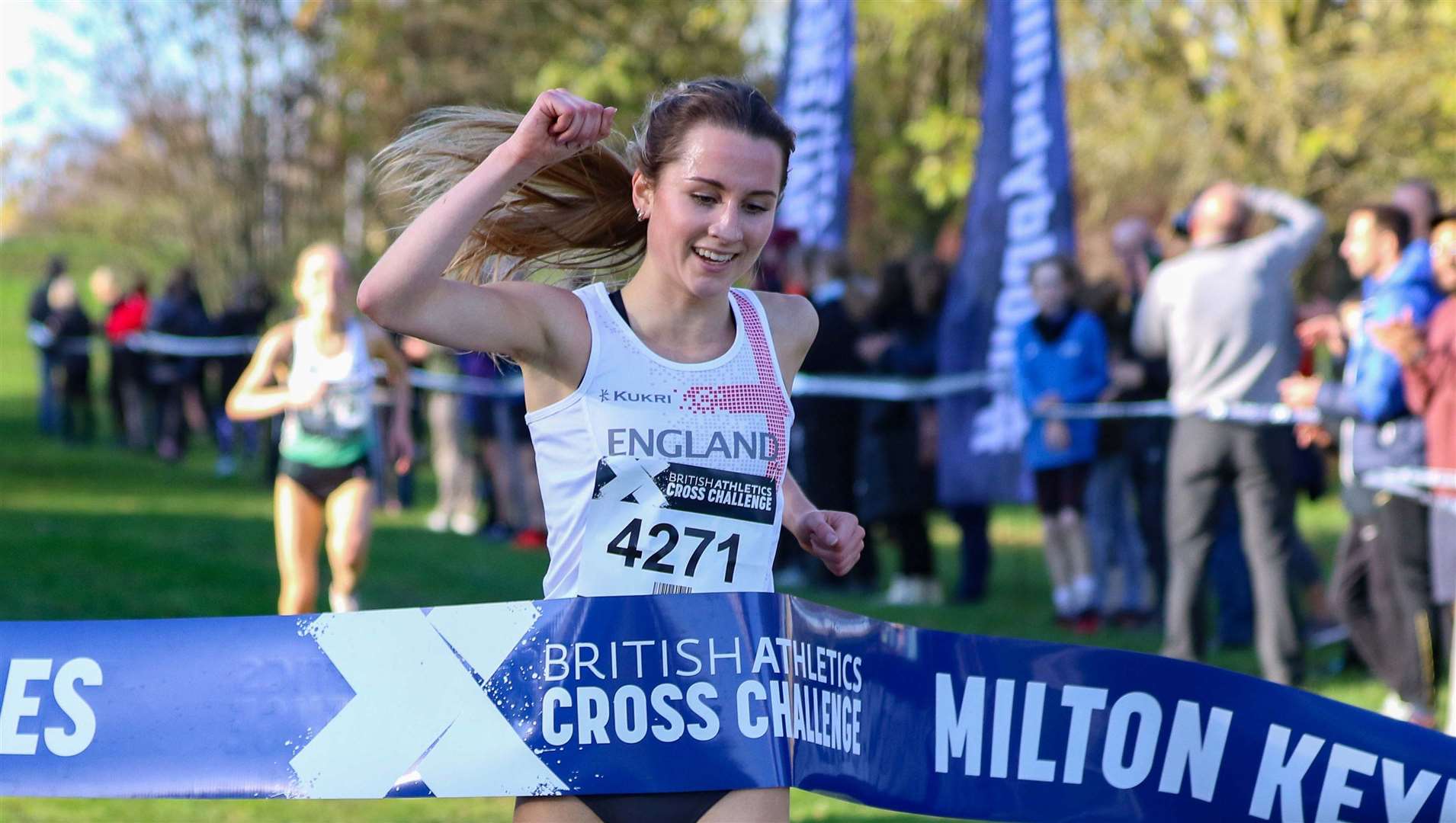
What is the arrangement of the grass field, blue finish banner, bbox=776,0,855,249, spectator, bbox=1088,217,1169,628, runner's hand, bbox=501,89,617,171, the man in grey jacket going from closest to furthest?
runner's hand, bbox=501,89,617,171, the grass field, the man in grey jacket, spectator, bbox=1088,217,1169,628, blue finish banner, bbox=776,0,855,249

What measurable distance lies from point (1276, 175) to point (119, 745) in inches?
671

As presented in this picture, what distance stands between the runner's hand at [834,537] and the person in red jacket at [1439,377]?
14.4 ft

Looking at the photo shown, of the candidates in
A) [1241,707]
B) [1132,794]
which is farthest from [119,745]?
[1241,707]

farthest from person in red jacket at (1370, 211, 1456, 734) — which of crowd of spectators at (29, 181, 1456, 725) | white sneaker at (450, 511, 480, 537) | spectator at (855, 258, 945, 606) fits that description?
white sneaker at (450, 511, 480, 537)

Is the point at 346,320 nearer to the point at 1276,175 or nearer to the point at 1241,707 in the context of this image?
the point at 1241,707

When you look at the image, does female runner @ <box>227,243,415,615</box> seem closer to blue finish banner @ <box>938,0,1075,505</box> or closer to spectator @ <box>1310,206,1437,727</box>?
blue finish banner @ <box>938,0,1075,505</box>

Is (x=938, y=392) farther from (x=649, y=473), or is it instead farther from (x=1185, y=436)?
(x=649, y=473)

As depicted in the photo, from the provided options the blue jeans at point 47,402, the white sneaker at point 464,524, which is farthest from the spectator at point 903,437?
the blue jeans at point 47,402

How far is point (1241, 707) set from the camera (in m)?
3.74

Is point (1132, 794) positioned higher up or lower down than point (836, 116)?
lower down

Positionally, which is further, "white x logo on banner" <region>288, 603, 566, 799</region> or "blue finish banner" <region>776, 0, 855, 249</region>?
"blue finish banner" <region>776, 0, 855, 249</region>

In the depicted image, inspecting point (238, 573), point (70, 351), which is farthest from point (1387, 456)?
point (70, 351)

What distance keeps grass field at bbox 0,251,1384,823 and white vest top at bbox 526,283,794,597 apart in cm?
334

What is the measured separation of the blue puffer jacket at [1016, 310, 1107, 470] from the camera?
11.0 metres
